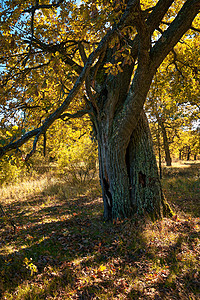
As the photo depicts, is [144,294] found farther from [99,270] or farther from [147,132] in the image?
[147,132]

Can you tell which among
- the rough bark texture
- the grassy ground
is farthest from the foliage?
the rough bark texture

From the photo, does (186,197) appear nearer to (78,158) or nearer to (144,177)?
(144,177)

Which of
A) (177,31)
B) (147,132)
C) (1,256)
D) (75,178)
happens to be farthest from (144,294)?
(75,178)

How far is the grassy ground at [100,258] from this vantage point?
2.85 meters

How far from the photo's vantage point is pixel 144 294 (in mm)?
2734

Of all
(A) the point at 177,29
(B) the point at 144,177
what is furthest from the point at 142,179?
(A) the point at 177,29

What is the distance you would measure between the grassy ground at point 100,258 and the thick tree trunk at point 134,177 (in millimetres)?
424

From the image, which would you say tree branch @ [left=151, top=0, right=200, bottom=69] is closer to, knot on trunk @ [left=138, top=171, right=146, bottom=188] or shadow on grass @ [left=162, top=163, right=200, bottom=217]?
knot on trunk @ [left=138, top=171, right=146, bottom=188]

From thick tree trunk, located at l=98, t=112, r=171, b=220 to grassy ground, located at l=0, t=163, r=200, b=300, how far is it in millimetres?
424

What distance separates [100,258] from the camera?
3.72 metres

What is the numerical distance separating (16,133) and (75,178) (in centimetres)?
913

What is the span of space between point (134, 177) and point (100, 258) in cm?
228

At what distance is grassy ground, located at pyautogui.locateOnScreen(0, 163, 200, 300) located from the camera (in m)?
2.85

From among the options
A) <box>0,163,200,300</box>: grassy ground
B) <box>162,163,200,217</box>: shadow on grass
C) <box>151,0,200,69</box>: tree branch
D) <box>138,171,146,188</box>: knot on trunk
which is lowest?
<box>0,163,200,300</box>: grassy ground
